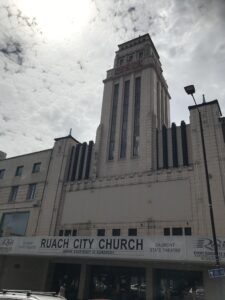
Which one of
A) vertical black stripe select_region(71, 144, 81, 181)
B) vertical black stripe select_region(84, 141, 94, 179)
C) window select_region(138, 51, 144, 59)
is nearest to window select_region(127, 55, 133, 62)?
window select_region(138, 51, 144, 59)

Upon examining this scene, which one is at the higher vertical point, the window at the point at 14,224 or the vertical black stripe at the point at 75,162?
the vertical black stripe at the point at 75,162

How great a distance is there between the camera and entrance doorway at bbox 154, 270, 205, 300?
20.4 meters

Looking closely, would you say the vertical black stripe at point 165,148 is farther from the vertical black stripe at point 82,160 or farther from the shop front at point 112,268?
the vertical black stripe at point 82,160

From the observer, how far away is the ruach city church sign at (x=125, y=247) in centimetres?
1733

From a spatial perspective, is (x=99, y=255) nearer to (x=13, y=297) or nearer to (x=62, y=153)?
(x=13, y=297)

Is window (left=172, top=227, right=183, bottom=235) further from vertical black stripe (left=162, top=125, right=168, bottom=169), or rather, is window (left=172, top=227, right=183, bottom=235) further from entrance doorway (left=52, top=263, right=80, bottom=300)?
entrance doorway (left=52, top=263, right=80, bottom=300)

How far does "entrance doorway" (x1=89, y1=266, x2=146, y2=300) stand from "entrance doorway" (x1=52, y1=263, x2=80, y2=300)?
5.57ft

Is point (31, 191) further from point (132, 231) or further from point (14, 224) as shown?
point (132, 231)

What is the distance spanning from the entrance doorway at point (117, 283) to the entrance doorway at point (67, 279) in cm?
170

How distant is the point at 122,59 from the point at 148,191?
21761 millimetres

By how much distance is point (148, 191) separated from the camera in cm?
2527

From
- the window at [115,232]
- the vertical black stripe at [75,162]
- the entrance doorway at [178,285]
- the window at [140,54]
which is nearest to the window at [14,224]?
the vertical black stripe at [75,162]

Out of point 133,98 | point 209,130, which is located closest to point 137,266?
point 209,130

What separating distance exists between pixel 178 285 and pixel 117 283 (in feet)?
18.3
